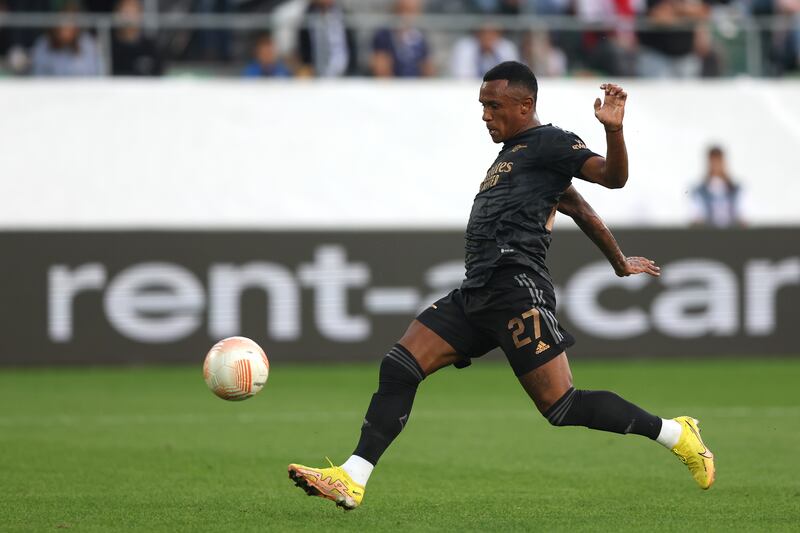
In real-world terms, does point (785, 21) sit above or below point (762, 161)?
above

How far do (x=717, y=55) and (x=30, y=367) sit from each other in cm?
1055

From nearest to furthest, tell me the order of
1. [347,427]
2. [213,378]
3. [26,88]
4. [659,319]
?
[213,378] < [347,427] < [659,319] < [26,88]

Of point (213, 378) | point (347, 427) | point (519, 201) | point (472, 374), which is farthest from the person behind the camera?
point (472, 374)

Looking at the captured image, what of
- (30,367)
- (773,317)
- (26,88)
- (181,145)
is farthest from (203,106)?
(773,317)

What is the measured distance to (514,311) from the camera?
672 cm

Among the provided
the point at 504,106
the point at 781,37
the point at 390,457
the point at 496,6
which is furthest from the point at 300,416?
the point at 781,37

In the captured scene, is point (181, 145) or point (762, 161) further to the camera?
point (762, 161)

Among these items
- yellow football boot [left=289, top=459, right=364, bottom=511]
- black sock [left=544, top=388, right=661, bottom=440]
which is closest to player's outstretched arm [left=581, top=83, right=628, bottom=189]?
black sock [left=544, top=388, right=661, bottom=440]

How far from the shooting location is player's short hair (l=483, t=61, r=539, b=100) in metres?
6.74

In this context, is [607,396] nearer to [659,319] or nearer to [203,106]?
[659,319]

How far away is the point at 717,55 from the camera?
64.2ft

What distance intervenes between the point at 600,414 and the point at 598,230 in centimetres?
97

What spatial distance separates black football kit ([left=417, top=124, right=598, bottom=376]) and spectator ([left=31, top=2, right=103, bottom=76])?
1212 centimetres

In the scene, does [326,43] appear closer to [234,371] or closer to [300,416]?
[300,416]
